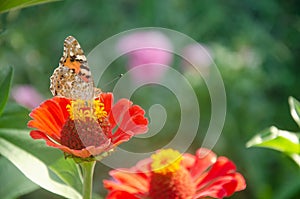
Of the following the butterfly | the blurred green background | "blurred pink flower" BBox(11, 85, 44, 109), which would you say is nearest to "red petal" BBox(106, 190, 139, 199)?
the butterfly

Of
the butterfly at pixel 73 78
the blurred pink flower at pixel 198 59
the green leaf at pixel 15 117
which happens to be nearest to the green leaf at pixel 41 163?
the green leaf at pixel 15 117

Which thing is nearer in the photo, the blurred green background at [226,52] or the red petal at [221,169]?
the red petal at [221,169]

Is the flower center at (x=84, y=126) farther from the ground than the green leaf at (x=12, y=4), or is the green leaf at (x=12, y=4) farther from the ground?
the green leaf at (x=12, y=4)

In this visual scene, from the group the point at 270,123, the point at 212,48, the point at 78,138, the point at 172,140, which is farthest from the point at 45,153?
the point at 212,48

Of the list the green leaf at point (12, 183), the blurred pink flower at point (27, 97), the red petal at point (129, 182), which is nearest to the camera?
the red petal at point (129, 182)

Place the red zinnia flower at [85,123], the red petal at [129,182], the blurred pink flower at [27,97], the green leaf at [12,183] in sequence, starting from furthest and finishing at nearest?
1. the blurred pink flower at [27,97]
2. the green leaf at [12,183]
3. the red petal at [129,182]
4. the red zinnia flower at [85,123]

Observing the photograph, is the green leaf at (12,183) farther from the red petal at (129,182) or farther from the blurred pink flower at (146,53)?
the blurred pink flower at (146,53)
